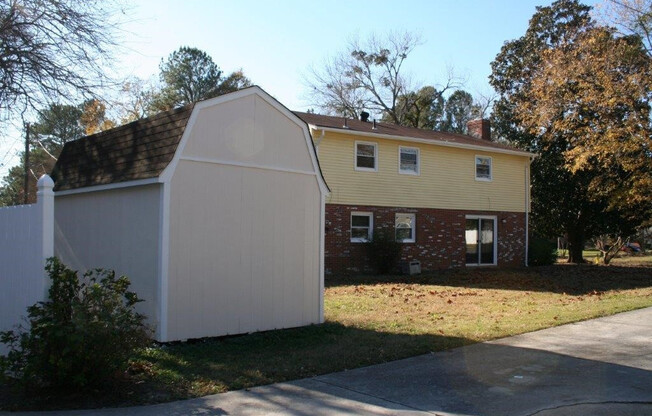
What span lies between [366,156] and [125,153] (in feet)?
43.2

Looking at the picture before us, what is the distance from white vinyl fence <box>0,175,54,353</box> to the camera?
6.56 m

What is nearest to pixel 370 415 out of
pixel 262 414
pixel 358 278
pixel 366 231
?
pixel 262 414

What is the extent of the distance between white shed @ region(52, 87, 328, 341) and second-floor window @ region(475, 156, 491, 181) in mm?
15815

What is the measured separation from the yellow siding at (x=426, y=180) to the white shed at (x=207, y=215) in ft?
34.5

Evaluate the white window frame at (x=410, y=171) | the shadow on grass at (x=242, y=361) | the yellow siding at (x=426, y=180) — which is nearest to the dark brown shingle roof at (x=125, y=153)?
the shadow on grass at (x=242, y=361)

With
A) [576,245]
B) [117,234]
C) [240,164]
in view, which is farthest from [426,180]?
[117,234]

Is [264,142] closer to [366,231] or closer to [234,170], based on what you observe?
[234,170]

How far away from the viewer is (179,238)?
328 inches

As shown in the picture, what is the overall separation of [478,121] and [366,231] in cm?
1152

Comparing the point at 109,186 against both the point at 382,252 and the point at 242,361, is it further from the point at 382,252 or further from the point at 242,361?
the point at 382,252

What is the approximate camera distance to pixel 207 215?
28.5 feet

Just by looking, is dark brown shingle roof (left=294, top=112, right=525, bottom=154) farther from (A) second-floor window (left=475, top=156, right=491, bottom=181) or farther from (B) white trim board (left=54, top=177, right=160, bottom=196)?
(B) white trim board (left=54, top=177, right=160, bottom=196)

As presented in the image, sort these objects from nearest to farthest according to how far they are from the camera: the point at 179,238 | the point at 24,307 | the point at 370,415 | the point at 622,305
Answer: the point at 370,415 → the point at 24,307 → the point at 179,238 → the point at 622,305

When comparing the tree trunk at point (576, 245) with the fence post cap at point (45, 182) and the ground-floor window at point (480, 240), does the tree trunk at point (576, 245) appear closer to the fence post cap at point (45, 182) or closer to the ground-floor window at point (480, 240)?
the ground-floor window at point (480, 240)
